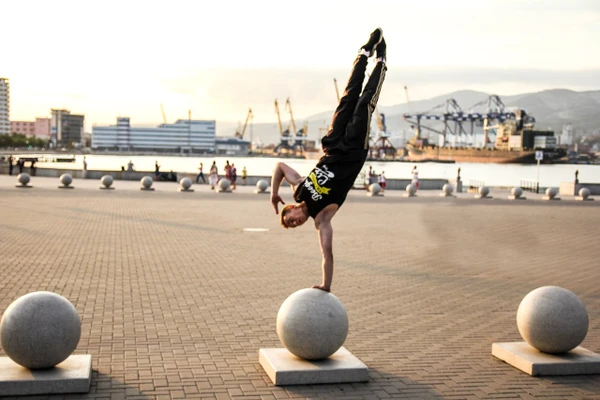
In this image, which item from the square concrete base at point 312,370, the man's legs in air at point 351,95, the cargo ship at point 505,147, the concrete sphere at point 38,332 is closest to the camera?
the concrete sphere at point 38,332

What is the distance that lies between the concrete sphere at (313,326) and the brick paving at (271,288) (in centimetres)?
41

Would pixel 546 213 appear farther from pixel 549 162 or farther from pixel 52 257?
pixel 549 162

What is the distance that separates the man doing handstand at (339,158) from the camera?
7.38 meters

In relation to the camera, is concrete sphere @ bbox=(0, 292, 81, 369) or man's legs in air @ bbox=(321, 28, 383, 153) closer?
concrete sphere @ bbox=(0, 292, 81, 369)

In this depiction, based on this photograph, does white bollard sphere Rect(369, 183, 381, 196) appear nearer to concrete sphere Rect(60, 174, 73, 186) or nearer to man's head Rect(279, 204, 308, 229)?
concrete sphere Rect(60, 174, 73, 186)

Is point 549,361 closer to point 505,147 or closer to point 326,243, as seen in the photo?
point 326,243

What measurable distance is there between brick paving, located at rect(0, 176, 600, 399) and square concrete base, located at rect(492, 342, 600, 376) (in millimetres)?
119

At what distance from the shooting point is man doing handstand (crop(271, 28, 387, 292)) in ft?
24.2

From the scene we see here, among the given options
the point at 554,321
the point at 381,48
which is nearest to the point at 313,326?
the point at 554,321

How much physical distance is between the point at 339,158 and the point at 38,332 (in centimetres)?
346

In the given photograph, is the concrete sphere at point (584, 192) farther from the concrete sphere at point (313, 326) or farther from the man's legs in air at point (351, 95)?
the concrete sphere at point (313, 326)

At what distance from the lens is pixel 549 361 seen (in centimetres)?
721

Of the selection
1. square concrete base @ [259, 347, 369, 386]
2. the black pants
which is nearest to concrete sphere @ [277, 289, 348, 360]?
square concrete base @ [259, 347, 369, 386]

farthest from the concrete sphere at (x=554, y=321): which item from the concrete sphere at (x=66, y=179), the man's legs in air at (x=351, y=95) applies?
the concrete sphere at (x=66, y=179)
